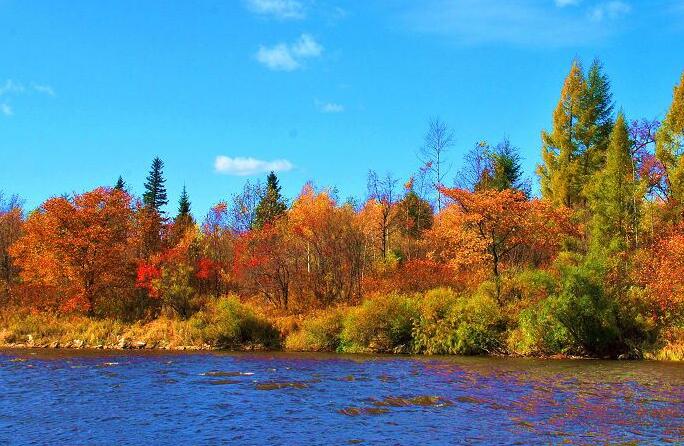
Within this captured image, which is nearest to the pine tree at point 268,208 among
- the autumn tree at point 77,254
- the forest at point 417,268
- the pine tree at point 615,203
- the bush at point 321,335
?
the forest at point 417,268

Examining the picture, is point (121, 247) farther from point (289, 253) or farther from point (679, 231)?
point (679, 231)

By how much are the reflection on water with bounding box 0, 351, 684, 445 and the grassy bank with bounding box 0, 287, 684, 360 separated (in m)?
2.88

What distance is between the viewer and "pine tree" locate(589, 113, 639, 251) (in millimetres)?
39062

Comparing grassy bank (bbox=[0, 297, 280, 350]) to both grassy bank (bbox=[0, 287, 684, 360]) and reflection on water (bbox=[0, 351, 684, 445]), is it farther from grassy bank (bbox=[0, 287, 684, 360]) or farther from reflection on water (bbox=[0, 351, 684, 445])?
reflection on water (bbox=[0, 351, 684, 445])

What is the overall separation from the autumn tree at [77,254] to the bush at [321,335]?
19367 millimetres

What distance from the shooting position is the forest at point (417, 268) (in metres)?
31.9

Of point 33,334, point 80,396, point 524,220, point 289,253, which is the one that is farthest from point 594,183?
point 33,334

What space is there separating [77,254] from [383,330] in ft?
89.6

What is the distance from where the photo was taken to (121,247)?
48906mm

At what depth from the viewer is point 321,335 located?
37.4 meters

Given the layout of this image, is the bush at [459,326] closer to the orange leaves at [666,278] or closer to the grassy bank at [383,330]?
the grassy bank at [383,330]

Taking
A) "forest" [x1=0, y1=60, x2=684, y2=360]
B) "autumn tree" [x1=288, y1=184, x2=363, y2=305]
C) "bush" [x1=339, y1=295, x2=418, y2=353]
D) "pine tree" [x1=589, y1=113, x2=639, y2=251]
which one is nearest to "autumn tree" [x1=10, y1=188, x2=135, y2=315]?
"forest" [x1=0, y1=60, x2=684, y2=360]

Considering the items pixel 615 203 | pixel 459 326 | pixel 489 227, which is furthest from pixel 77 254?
pixel 615 203

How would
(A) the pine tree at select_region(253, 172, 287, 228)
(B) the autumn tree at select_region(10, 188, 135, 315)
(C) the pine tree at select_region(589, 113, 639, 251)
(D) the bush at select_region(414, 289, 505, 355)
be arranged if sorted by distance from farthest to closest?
(A) the pine tree at select_region(253, 172, 287, 228)
(B) the autumn tree at select_region(10, 188, 135, 315)
(C) the pine tree at select_region(589, 113, 639, 251)
(D) the bush at select_region(414, 289, 505, 355)
